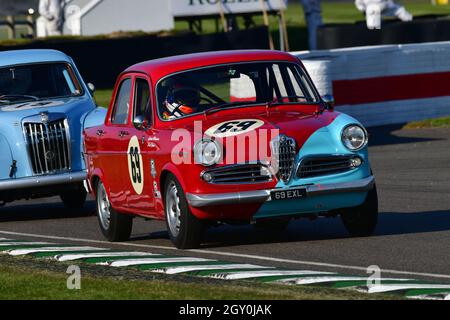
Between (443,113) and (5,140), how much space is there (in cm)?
1001

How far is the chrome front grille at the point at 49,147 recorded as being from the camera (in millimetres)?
14984

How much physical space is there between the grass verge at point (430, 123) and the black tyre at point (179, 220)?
1116cm

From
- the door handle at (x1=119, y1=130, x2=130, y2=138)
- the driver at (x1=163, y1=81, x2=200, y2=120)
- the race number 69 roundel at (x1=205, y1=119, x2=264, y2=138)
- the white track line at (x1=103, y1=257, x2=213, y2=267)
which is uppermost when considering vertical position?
the driver at (x1=163, y1=81, x2=200, y2=120)

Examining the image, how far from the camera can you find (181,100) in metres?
11.8

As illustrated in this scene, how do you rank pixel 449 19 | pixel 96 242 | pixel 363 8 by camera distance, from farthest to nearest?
pixel 363 8
pixel 449 19
pixel 96 242

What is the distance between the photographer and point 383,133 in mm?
21609

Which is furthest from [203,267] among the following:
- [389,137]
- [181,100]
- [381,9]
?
[381,9]

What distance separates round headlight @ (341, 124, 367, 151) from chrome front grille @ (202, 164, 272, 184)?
732mm

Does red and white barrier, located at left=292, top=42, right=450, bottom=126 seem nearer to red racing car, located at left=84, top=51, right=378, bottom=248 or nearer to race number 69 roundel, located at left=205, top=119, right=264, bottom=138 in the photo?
red racing car, located at left=84, top=51, right=378, bottom=248

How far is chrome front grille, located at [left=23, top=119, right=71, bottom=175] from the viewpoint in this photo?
1498cm

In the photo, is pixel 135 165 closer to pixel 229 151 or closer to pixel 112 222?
pixel 112 222

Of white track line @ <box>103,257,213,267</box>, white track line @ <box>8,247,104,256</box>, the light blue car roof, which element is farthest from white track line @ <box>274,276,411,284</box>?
the light blue car roof

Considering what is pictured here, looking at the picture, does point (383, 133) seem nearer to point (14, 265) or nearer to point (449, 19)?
point (449, 19)
